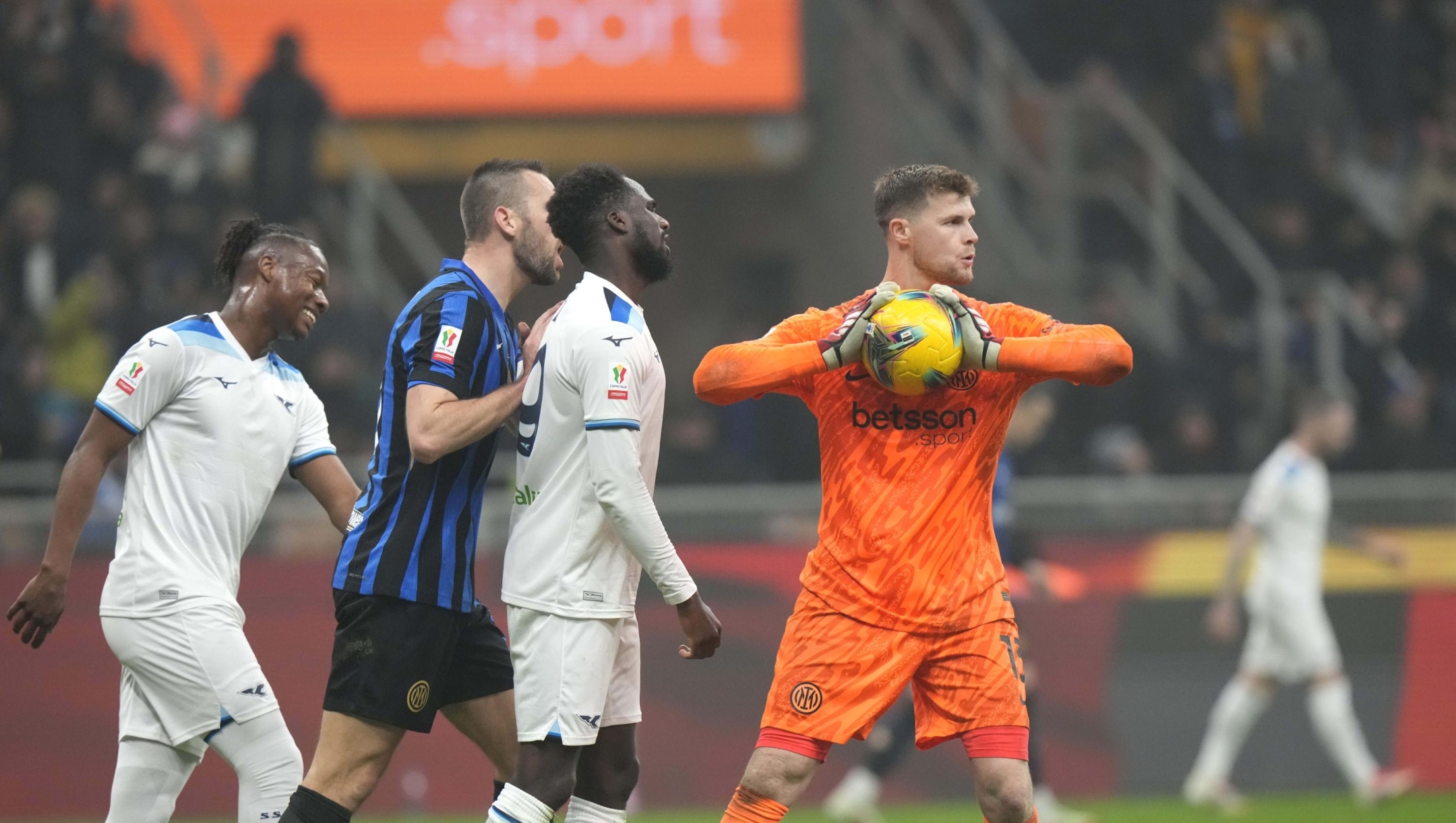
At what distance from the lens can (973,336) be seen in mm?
4641

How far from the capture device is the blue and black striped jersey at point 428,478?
4746mm

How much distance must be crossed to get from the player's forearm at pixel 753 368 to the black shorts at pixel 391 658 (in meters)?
1.04

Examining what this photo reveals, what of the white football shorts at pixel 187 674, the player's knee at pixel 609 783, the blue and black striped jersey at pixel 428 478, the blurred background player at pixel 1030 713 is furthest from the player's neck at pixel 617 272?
the blurred background player at pixel 1030 713

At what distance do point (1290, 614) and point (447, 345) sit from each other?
7233 mm

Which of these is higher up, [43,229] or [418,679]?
[43,229]

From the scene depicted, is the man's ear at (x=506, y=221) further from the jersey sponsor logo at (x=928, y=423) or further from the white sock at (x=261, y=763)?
the white sock at (x=261, y=763)

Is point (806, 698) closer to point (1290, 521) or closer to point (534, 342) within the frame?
point (534, 342)

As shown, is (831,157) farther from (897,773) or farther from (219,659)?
(219,659)

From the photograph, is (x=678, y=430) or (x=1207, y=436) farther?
(x=1207, y=436)

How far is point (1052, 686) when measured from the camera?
1046 centimetres

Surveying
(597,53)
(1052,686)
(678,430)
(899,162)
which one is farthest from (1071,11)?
(1052,686)

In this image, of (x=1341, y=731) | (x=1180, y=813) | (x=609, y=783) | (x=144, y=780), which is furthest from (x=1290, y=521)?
(x=144, y=780)

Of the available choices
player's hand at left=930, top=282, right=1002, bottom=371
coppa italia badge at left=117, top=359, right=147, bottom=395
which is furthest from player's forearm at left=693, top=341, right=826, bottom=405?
coppa italia badge at left=117, top=359, right=147, bottom=395

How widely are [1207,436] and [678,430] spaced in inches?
165
